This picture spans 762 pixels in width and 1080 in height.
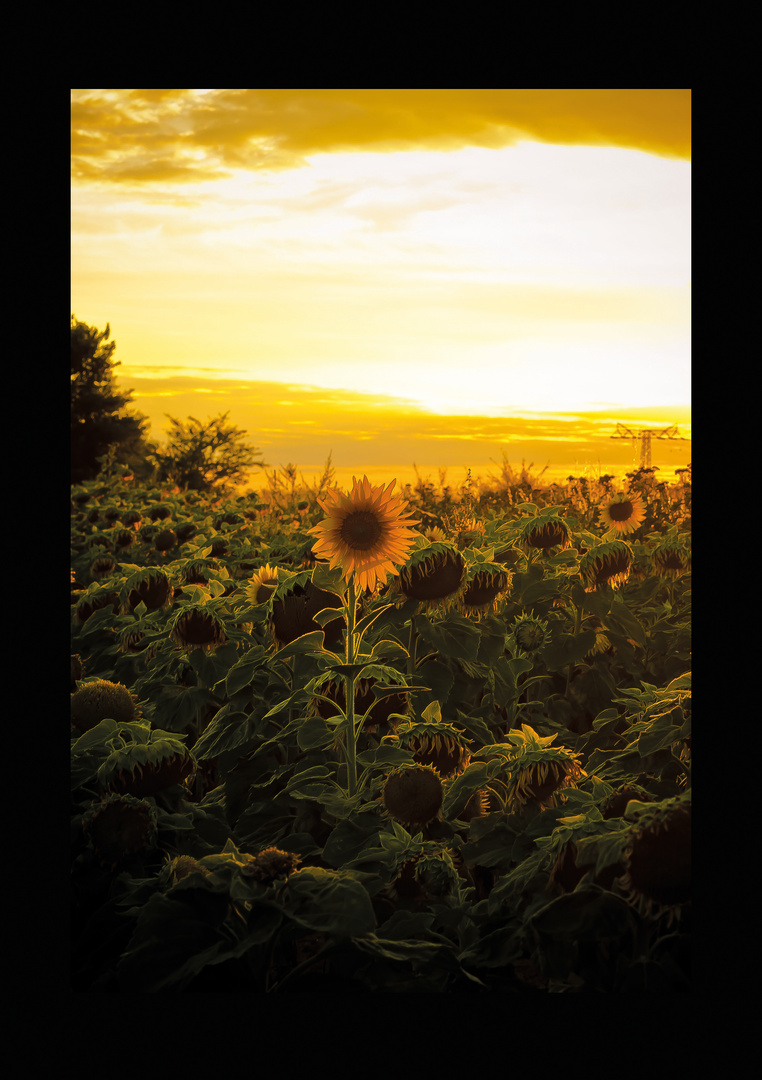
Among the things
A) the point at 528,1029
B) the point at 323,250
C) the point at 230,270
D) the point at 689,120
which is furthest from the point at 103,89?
the point at 528,1029

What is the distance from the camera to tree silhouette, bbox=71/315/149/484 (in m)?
2.53

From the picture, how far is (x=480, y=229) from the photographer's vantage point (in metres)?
2.35

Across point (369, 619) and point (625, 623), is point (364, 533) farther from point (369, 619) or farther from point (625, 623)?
point (625, 623)

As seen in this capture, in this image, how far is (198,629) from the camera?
2332 millimetres

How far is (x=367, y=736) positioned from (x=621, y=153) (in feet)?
5.73

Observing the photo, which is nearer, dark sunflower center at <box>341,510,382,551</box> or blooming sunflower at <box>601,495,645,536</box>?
dark sunflower center at <box>341,510,382,551</box>

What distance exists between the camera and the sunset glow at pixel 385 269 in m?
2.32

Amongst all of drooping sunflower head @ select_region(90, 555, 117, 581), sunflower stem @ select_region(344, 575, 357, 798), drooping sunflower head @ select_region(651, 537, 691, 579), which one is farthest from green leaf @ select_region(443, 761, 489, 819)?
drooping sunflower head @ select_region(90, 555, 117, 581)

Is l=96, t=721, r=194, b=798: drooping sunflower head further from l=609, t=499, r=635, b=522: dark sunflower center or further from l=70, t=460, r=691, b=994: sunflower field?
l=609, t=499, r=635, b=522: dark sunflower center

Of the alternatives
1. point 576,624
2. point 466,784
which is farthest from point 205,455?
point 466,784

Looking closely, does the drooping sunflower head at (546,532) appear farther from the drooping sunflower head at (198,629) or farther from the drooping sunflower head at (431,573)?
the drooping sunflower head at (198,629)

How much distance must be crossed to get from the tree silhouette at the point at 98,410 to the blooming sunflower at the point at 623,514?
5.47 feet

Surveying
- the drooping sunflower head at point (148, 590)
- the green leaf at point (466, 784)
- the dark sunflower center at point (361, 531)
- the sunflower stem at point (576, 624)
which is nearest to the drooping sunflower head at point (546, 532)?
the sunflower stem at point (576, 624)

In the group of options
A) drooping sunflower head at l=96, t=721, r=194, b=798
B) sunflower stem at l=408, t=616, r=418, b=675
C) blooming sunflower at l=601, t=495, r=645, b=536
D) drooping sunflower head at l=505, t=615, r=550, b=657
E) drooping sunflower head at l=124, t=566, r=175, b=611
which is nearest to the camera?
drooping sunflower head at l=96, t=721, r=194, b=798
